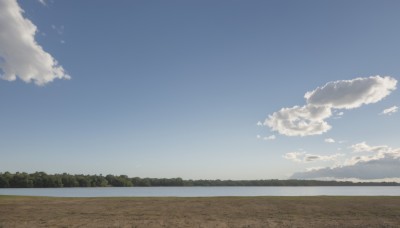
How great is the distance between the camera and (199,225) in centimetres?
2677

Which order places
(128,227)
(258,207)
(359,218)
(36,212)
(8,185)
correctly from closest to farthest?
(128,227) < (359,218) < (36,212) < (258,207) < (8,185)

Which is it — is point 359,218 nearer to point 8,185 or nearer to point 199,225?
point 199,225

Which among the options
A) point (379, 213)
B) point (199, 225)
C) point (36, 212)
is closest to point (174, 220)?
point (199, 225)

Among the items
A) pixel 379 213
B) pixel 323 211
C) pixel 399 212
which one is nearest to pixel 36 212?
pixel 323 211

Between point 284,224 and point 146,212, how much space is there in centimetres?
1311

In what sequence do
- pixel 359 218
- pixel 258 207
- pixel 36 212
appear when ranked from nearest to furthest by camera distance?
1. pixel 359 218
2. pixel 36 212
3. pixel 258 207

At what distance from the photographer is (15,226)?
2570 cm

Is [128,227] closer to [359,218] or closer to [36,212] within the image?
[36,212]

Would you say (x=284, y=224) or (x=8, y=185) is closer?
(x=284, y=224)

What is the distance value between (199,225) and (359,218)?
14.1 m

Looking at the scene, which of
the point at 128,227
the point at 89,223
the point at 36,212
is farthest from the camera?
the point at 36,212

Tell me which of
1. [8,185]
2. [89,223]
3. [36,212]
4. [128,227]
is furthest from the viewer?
[8,185]

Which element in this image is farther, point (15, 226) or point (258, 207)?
point (258, 207)

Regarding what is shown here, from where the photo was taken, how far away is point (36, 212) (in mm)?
33250
